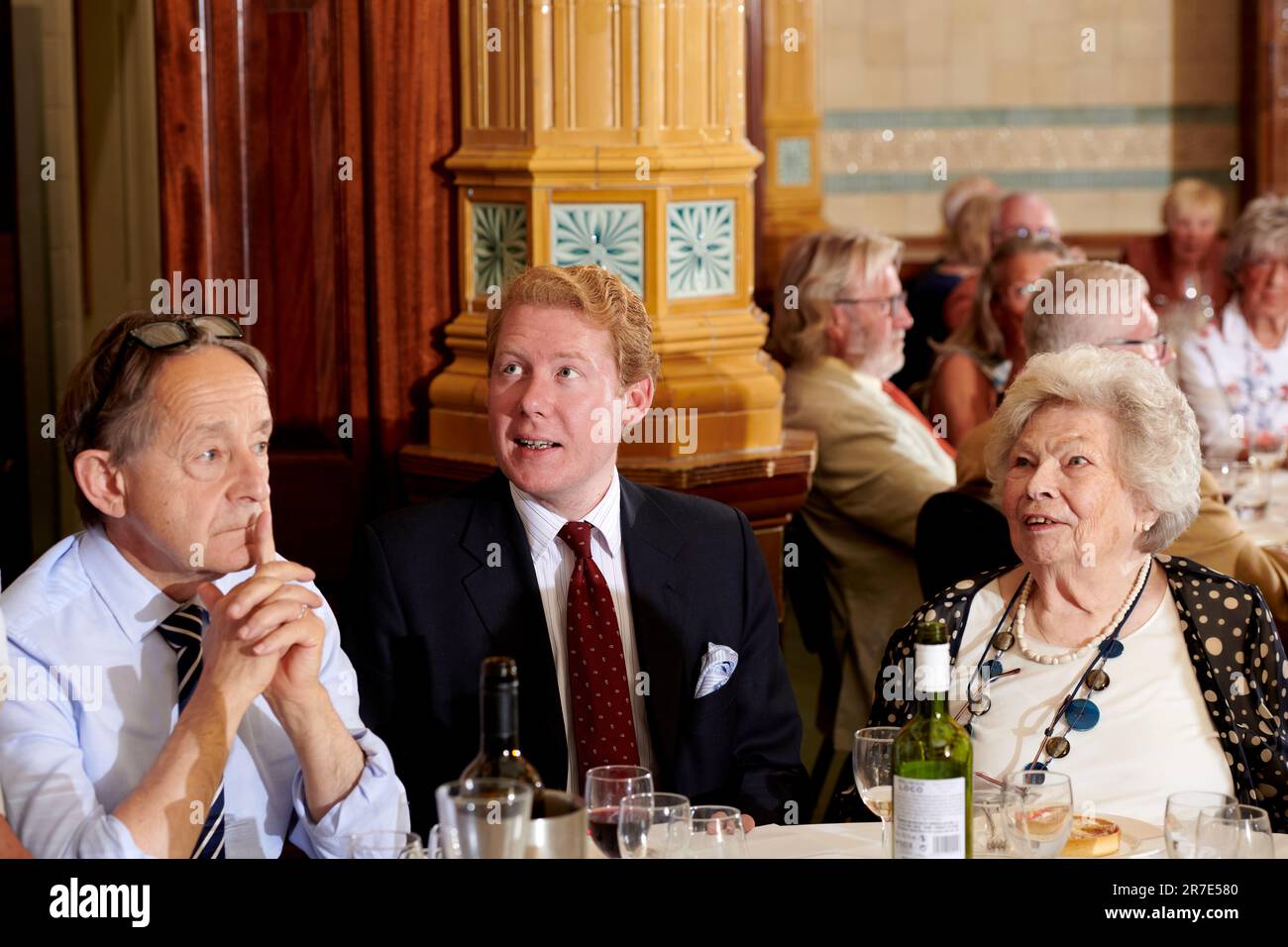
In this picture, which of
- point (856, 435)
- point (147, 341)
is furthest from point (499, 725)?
point (856, 435)

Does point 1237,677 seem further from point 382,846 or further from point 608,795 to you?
point 382,846

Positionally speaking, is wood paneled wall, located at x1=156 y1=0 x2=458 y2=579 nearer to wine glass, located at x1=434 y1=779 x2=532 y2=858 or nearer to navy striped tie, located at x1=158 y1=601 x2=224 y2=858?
navy striped tie, located at x1=158 y1=601 x2=224 y2=858

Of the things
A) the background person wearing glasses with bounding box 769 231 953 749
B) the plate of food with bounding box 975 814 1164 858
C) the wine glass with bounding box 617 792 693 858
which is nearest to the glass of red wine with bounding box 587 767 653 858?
the wine glass with bounding box 617 792 693 858

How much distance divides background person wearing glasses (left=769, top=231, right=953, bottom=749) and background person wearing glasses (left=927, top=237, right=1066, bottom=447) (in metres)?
0.14

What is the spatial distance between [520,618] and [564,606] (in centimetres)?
8

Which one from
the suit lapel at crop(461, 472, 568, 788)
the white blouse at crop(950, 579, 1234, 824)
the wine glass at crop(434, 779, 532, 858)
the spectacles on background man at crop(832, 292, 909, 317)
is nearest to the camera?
the wine glass at crop(434, 779, 532, 858)

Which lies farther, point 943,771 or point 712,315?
point 712,315

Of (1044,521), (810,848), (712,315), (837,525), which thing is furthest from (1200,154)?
(810,848)

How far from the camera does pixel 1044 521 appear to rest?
8.49 ft

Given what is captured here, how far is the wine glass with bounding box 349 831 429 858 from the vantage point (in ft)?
5.57

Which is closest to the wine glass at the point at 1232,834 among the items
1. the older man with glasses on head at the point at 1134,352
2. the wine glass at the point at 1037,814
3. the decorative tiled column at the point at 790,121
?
the wine glass at the point at 1037,814

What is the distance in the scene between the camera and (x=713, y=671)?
8.86 ft

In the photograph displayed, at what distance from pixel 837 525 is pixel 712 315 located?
95 cm
